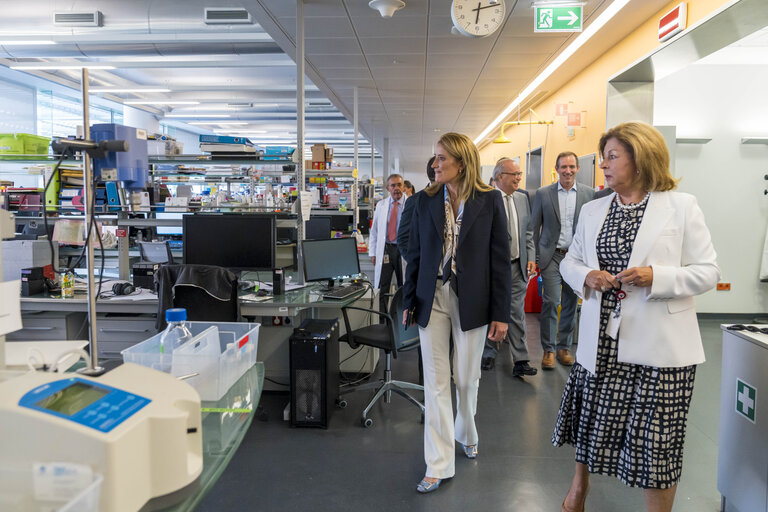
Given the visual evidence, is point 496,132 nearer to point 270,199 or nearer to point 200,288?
point 270,199

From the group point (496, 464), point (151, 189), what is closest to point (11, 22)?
point (151, 189)

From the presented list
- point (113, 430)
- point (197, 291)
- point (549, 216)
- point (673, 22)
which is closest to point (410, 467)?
point (197, 291)

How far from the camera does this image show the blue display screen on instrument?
77 cm

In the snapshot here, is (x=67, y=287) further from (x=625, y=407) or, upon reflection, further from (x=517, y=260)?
(x=625, y=407)

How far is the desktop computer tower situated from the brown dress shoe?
2.21 meters

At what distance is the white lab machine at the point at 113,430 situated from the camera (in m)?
0.74

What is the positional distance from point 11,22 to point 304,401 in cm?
622

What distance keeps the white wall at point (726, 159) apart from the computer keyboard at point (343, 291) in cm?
429

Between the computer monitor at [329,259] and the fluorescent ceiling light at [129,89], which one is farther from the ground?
the fluorescent ceiling light at [129,89]

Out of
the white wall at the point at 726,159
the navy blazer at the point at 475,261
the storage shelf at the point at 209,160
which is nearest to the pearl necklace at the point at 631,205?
the navy blazer at the point at 475,261

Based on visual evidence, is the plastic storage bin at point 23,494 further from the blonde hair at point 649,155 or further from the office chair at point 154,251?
the office chair at point 154,251

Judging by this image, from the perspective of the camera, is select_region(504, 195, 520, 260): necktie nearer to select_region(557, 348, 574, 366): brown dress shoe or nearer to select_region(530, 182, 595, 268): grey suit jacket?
select_region(530, 182, 595, 268): grey suit jacket

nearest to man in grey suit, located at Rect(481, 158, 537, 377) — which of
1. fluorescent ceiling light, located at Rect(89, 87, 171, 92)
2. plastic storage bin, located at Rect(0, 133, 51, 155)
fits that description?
plastic storage bin, located at Rect(0, 133, 51, 155)

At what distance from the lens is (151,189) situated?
419 cm
